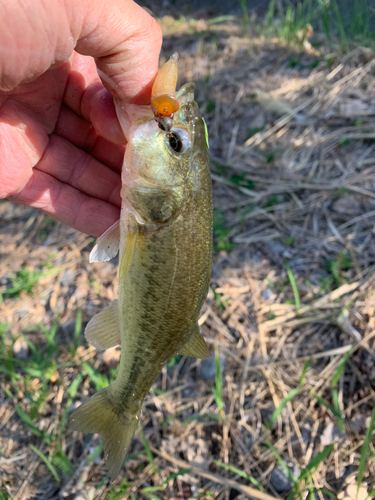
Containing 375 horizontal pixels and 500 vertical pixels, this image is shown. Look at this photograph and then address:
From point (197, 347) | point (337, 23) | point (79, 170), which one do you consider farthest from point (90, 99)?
point (337, 23)

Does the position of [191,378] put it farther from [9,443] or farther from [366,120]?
[366,120]

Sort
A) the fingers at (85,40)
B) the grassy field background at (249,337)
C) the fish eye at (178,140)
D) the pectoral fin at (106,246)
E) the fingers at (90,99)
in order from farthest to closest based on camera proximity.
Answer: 1. the grassy field background at (249,337)
2. the fingers at (90,99)
3. the pectoral fin at (106,246)
4. the fish eye at (178,140)
5. the fingers at (85,40)

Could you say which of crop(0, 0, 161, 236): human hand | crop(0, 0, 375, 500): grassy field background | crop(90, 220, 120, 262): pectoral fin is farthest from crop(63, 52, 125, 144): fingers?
crop(0, 0, 375, 500): grassy field background

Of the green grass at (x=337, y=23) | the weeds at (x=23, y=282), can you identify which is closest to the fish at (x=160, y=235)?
the weeds at (x=23, y=282)

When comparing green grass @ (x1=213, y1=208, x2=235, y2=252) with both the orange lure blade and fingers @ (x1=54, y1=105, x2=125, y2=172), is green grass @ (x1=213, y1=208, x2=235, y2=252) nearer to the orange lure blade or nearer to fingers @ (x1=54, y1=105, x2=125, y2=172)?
fingers @ (x1=54, y1=105, x2=125, y2=172)

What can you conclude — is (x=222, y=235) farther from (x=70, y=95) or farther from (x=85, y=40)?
(x=85, y=40)

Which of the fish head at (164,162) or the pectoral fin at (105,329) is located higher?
the fish head at (164,162)

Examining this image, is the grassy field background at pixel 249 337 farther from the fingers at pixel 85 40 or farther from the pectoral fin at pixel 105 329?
the fingers at pixel 85 40

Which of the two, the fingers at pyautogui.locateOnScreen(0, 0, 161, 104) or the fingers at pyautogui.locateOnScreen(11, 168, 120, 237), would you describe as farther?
the fingers at pyautogui.locateOnScreen(11, 168, 120, 237)
